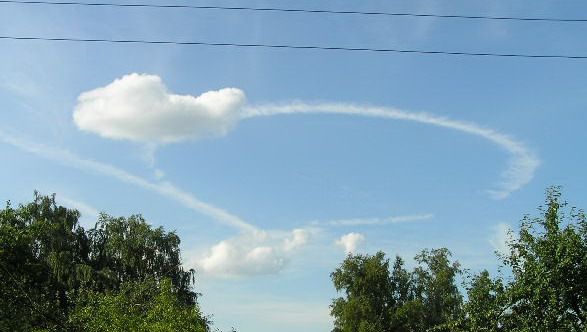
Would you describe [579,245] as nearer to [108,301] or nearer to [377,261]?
[108,301]

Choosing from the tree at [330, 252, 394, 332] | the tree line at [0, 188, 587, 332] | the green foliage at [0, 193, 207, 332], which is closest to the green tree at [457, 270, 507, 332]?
the tree line at [0, 188, 587, 332]

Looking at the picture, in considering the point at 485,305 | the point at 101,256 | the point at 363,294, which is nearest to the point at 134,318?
the point at 485,305

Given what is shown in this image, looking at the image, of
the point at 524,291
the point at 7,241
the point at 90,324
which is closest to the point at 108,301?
the point at 90,324

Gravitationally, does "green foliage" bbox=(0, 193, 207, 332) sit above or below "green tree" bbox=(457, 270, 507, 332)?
above

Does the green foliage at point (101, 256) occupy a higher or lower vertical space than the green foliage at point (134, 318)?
higher

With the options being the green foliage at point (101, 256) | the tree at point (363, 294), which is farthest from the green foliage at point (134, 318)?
the tree at point (363, 294)

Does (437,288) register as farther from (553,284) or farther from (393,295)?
(553,284)

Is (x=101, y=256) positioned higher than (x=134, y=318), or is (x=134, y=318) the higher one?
(x=101, y=256)

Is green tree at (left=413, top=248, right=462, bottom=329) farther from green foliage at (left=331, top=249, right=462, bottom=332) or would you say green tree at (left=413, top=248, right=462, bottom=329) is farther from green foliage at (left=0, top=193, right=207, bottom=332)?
green foliage at (left=0, top=193, right=207, bottom=332)

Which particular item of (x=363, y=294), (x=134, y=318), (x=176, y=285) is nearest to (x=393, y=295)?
(x=363, y=294)

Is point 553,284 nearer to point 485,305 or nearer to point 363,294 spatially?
point 485,305

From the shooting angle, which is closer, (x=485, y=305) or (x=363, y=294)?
(x=485, y=305)

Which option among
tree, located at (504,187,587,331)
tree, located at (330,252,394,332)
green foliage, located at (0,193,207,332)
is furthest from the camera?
tree, located at (330,252,394,332)

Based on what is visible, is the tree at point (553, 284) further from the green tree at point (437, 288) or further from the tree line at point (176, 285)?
the green tree at point (437, 288)
